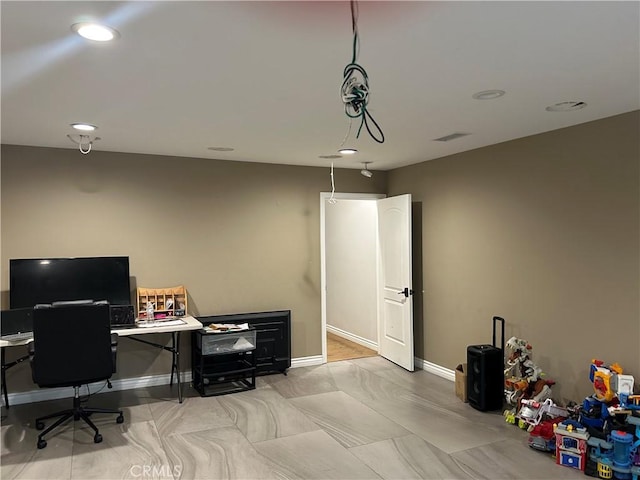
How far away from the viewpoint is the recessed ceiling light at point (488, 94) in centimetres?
277

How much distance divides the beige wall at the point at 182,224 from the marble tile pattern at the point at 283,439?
87 cm

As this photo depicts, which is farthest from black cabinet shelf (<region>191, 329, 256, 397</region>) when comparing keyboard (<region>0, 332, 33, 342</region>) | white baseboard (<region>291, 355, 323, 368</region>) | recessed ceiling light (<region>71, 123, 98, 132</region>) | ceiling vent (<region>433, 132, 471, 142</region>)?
ceiling vent (<region>433, 132, 471, 142</region>)

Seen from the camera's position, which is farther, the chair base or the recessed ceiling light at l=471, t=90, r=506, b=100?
the chair base

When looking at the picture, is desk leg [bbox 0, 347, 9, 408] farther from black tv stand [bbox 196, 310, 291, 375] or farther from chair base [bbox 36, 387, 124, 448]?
black tv stand [bbox 196, 310, 291, 375]

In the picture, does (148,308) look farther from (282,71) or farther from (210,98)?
(282,71)

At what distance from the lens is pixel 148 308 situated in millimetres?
4570

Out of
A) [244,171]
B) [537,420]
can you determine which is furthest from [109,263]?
[537,420]

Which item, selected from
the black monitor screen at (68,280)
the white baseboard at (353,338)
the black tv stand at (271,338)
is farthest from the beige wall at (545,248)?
the black monitor screen at (68,280)

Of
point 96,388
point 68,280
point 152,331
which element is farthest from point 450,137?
point 96,388

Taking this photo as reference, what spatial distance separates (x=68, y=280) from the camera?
436 cm

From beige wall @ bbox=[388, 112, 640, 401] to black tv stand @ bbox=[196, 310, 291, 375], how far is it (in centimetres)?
160

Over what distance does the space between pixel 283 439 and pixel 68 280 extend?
2.41 meters

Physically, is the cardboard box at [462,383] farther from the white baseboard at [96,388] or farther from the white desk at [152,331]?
the white baseboard at [96,388]

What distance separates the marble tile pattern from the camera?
3.12m
